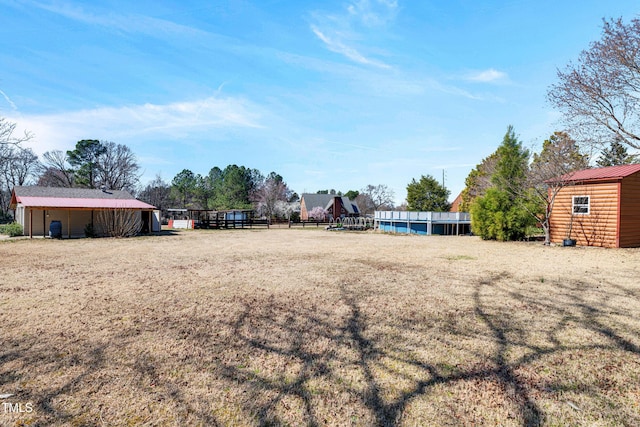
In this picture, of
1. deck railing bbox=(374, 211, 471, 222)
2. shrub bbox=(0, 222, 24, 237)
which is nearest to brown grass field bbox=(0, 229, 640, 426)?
deck railing bbox=(374, 211, 471, 222)

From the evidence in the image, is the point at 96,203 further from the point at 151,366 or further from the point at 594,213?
the point at 594,213

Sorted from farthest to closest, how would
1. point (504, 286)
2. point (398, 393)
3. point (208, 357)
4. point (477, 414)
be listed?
point (504, 286) → point (208, 357) → point (398, 393) → point (477, 414)

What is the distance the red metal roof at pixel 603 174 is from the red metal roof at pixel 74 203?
25960 millimetres

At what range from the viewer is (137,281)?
7039mm

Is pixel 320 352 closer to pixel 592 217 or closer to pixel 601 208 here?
pixel 601 208

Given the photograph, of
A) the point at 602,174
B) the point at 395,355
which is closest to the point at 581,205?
the point at 602,174

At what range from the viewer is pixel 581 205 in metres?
15.3

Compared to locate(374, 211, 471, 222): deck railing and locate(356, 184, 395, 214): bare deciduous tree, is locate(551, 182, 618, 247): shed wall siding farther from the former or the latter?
locate(356, 184, 395, 214): bare deciduous tree

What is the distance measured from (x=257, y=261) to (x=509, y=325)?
23.7 ft

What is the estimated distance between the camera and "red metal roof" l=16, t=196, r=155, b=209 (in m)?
20.3

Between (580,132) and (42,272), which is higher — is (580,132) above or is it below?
above

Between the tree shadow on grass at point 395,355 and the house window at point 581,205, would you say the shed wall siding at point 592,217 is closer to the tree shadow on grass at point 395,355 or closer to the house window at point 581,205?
the house window at point 581,205

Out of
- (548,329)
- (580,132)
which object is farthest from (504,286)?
(580,132)

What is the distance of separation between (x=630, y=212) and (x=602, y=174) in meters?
1.96
